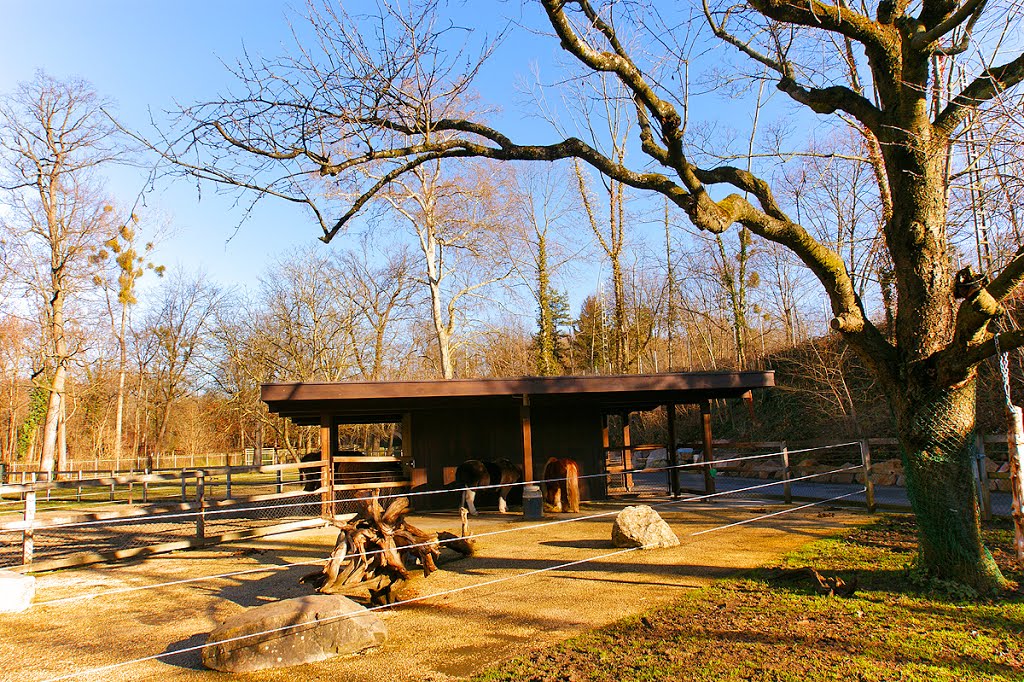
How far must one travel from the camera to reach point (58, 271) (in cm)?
2370

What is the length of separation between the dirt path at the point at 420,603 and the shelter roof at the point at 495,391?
2.61 m

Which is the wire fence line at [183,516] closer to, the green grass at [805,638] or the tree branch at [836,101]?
the green grass at [805,638]

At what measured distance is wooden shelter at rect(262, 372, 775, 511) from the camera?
12375mm

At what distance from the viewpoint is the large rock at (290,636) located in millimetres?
4656

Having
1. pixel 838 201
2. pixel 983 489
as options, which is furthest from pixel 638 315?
pixel 983 489

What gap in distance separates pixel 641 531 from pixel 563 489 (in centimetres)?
495

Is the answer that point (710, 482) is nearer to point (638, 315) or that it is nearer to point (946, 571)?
point (946, 571)

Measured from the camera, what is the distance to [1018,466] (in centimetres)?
470

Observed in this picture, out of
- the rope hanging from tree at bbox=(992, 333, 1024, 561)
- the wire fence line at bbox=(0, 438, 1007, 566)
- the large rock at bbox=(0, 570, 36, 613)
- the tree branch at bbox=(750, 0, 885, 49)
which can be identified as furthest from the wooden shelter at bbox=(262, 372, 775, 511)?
the rope hanging from tree at bbox=(992, 333, 1024, 561)

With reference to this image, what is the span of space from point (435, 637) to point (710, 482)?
1019 cm

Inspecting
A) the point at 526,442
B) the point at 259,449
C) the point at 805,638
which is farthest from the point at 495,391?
the point at 259,449

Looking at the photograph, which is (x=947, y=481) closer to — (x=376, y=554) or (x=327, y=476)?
(x=376, y=554)

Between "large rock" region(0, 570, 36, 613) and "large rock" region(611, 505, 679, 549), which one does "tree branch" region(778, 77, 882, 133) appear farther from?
"large rock" region(0, 570, 36, 613)

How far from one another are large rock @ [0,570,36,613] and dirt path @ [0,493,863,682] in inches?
6.3
